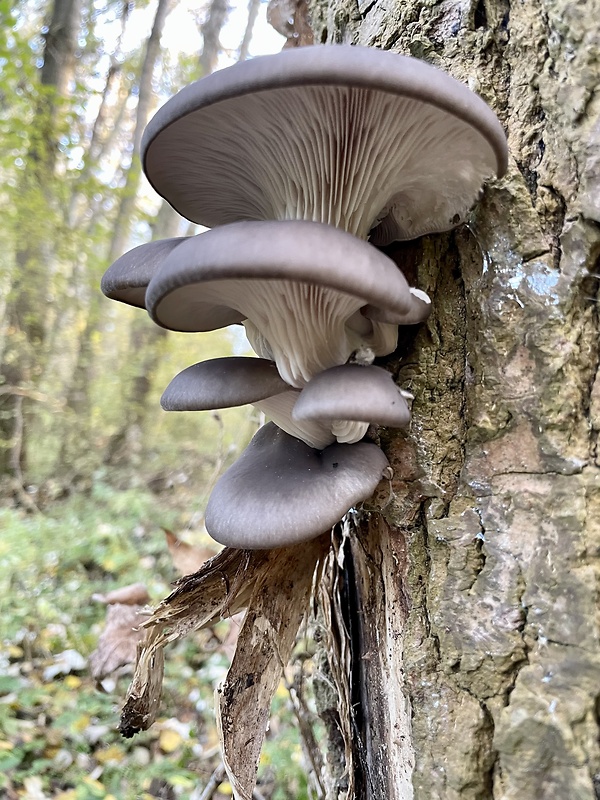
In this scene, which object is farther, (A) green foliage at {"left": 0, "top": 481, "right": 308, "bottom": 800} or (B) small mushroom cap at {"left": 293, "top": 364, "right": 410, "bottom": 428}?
(A) green foliage at {"left": 0, "top": 481, "right": 308, "bottom": 800}

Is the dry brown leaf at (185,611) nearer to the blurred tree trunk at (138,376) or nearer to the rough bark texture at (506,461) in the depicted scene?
the rough bark texture at (506,461)

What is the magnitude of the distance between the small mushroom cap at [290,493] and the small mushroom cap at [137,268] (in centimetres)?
60

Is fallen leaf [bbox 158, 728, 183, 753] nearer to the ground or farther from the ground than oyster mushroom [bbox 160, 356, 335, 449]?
nearer to the ground

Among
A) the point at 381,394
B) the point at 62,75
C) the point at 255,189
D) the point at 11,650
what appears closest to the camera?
the point at 381,394

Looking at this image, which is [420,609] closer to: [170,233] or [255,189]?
[255,189]

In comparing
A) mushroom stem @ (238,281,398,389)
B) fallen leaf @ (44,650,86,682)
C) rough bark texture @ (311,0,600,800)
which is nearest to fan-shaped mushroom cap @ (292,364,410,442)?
mushroom stem @ (238,281,398,389)

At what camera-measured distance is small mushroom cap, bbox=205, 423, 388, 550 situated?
4.19 ft

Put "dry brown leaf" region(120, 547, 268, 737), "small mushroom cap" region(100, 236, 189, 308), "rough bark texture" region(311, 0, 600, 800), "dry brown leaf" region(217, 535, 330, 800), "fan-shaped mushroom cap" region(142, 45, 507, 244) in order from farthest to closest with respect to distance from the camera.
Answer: "dry brown leaf" region(120, 547, 268, 737)
"dry brown leaf" region(217, 535, 330, 800)
"small mushroom cap" region(100, 236, 189, 308)
"rough bark texture" region(311, 0, 600, 800)
"fan-shaped mushroom cap" region(142, 45, 507, 244)

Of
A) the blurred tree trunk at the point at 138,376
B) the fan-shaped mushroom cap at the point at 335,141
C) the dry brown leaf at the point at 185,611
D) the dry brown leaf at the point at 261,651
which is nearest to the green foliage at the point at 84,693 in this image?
the dry brown leaf at the point at 185,611

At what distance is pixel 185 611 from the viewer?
1927 millimetres

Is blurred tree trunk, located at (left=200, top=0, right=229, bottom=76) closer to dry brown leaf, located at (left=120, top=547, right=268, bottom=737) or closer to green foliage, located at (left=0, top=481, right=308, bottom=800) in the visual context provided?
green foliage, located at (left=0, top=481, right=308, bottom=800)

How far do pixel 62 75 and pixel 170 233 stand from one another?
2.68 metres

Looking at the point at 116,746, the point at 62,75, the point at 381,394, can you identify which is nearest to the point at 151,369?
the point at 62,75

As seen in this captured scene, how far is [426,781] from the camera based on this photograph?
1299 millimetres
